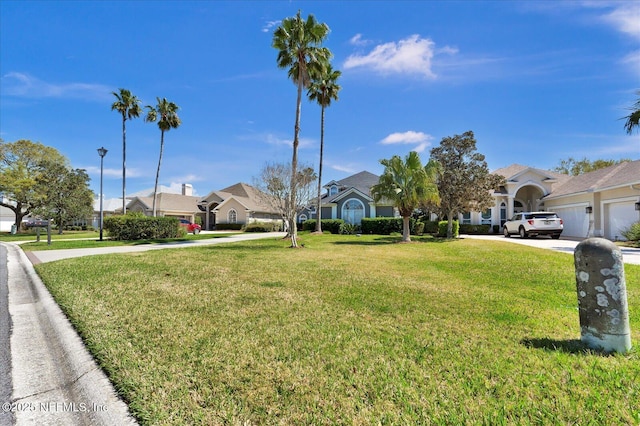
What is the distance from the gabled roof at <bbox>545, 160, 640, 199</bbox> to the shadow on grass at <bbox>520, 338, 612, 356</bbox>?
19.8 m

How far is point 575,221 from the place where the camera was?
2219cm

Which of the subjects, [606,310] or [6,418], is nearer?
[6,418]

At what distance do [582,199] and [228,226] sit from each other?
34.8m

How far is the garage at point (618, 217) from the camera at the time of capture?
57.8 ft

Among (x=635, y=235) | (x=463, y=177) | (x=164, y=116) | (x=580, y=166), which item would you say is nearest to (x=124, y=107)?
(x=164, y=116)

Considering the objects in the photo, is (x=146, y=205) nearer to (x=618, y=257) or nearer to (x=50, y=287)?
(x=50, y=287)

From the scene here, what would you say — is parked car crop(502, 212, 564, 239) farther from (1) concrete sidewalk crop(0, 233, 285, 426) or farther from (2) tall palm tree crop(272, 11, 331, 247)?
(1) concrete sidewalk crop(0, 233, 285, 426)

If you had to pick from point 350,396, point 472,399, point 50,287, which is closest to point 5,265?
point 50,287

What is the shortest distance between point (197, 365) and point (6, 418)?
137 cm

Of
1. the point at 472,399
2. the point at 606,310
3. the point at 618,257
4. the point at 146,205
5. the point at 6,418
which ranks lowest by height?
the point at 6,418

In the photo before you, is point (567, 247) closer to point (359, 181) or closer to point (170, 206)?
point (359, 181)

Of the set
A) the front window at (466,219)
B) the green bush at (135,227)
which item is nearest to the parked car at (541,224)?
the front window at (466,219)

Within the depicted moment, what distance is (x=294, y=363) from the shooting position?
2996 mm

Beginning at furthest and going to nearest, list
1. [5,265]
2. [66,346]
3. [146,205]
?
1. [146,205]
2. [5,265]
3. [66,346]
